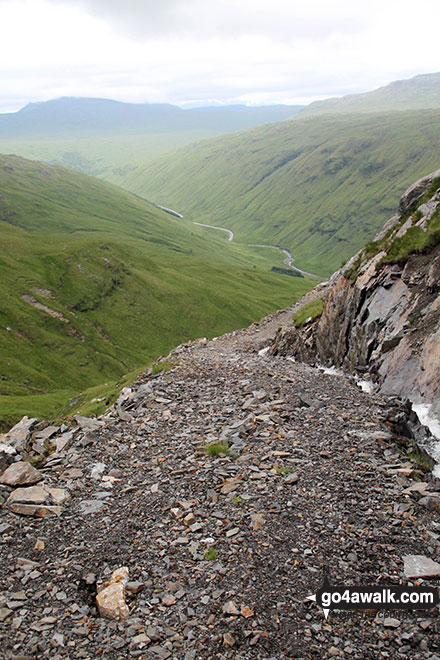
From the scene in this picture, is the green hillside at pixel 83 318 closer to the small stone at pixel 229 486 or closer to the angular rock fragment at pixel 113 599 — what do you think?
the small stone at pixel 229 486

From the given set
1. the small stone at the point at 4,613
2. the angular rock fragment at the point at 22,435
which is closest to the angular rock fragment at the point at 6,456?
the angular rock fragment at the point at 22,435

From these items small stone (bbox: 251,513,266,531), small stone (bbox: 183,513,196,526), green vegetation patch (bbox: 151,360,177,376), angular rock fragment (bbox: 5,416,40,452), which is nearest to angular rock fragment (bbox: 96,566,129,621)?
small stone (bbox: 183,513,196,526)

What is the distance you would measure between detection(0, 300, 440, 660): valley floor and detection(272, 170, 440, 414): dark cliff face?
2739 millimetres

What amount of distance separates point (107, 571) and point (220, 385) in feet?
53.9

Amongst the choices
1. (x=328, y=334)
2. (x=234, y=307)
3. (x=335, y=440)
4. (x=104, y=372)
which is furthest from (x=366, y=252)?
(x=234, y=307)

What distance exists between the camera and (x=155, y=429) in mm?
22156

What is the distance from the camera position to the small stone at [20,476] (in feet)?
55.8

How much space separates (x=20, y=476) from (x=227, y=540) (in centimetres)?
961

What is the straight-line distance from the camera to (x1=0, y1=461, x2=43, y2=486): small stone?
55.8ft

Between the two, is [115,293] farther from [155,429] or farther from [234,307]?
[155,429]

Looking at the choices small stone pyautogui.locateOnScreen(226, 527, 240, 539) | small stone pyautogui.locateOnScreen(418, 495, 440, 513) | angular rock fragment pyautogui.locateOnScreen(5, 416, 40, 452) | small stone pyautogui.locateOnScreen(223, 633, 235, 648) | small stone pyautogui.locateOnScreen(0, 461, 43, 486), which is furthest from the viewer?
angular rock fragment pyautogui.locateOnScreen(5, 416, 40, 452)

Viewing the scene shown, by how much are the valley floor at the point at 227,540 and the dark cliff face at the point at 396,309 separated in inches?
108

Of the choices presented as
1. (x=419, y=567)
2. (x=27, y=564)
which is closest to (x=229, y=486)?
→ (x=419, y=567)

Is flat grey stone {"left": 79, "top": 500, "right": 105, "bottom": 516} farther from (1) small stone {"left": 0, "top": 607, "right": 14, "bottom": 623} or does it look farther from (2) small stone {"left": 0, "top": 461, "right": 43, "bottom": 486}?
(1) small stone {"left": 0, "top": 607, "right": 14, "bottom": 623}
